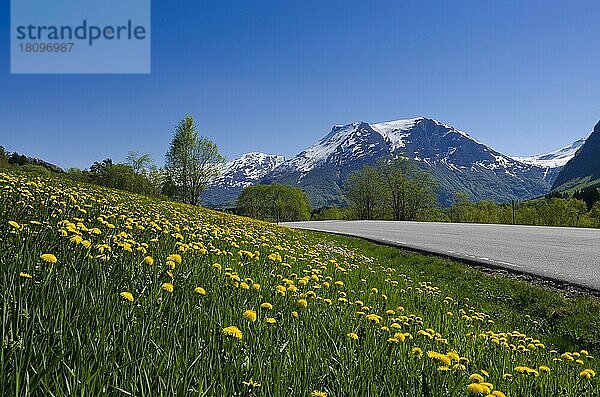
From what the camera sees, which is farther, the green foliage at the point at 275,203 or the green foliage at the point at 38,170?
the green foliage at the point at 275,203

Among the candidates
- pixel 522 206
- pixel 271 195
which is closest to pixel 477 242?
pixel 522 206

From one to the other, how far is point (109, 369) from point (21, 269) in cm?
122

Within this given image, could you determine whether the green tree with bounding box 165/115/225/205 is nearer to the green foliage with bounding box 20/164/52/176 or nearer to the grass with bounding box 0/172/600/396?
the green foliage with bounding box 20/164/52/176

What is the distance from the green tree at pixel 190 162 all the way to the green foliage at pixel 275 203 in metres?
59.2

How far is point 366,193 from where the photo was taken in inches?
2702

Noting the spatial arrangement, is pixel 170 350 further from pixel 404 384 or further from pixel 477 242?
pixel 477 242

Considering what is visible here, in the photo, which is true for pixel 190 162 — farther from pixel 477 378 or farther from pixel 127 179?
pixel 477 378

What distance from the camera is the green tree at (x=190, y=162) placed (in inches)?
1923

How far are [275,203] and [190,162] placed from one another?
7141cm

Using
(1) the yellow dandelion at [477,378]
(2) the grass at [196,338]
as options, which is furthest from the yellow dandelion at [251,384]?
(1) the yellow dandelion at [477,378]

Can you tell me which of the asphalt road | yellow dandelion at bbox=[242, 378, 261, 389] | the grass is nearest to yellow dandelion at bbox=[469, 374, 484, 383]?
the grass

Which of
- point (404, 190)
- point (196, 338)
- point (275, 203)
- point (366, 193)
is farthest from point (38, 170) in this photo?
point (275, 203)

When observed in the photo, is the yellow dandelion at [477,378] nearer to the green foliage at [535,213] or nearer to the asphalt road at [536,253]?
the asphalt road at [536,253]

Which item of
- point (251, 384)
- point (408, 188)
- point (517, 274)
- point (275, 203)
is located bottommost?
A: point (517, 274)
